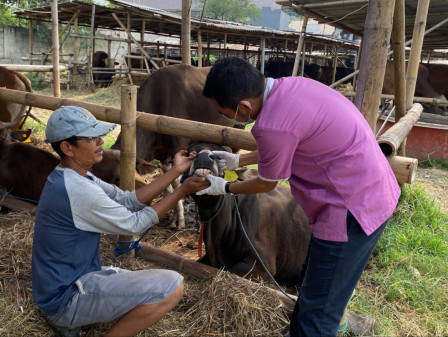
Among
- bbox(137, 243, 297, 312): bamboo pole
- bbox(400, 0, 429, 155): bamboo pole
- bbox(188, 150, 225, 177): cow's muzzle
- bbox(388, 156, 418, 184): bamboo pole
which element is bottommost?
bbox(137, 243, 297, 312): bamboo pole

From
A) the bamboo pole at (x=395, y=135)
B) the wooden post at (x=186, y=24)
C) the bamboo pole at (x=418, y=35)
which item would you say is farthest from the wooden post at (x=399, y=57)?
the wooden post at (x=186, y=24)

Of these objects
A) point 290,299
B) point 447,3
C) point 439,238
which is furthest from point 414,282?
point 447,3

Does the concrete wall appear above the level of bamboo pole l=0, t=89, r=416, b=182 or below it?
above

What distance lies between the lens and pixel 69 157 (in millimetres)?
2340

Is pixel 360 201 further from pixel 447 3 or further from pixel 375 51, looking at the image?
pixel 447 3

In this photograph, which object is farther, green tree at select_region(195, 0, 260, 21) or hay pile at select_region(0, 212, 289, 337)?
green tree at select_region(195, 0, 260, 21)

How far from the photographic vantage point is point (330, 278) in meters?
2.03

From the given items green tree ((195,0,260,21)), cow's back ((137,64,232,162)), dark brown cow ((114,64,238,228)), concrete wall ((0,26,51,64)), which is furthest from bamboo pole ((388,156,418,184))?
green tree ((195,0,260,21))

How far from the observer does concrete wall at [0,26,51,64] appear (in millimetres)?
22703

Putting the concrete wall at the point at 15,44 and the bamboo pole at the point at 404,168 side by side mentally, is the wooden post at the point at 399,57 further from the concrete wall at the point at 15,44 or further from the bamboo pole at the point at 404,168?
the concrete wall at the point at 15,44

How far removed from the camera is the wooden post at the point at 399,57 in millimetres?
3759

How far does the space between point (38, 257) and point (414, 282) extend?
2994 millimetres

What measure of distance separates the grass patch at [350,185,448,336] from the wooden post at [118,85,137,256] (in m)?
2.01

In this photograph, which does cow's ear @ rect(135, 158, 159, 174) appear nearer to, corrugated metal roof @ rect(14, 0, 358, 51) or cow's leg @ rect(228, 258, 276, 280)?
cow's leg @ rect(228, 258, 276, 280)
